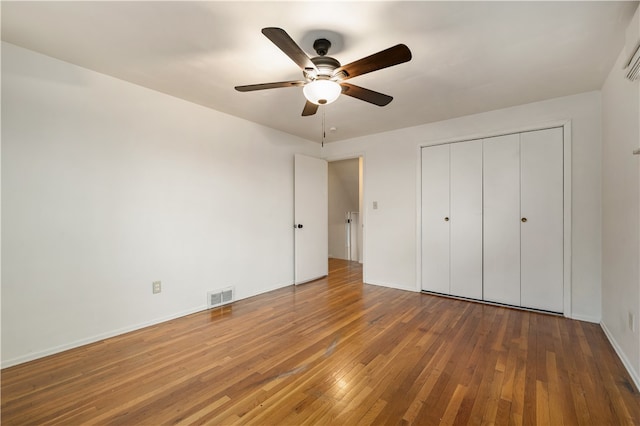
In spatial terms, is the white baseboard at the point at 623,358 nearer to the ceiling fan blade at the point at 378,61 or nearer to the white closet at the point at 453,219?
the white closet at the point at 453,219

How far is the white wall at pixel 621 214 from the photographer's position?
1891 millimetres

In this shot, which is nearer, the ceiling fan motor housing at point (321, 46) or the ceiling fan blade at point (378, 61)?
the ceiling fan blade at point (378, 61)

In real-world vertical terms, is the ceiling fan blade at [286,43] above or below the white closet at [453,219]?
above

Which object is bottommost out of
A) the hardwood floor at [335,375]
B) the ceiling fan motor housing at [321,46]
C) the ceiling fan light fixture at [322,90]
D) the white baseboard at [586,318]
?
the hardwood floor at [335,375]

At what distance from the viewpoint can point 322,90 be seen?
1883 mm

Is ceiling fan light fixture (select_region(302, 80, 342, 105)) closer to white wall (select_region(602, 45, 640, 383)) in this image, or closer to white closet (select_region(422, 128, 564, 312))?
white wall (select_region(602, 45, 640, 383))

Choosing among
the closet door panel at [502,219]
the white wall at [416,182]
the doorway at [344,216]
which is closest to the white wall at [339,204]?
the doorway at [344,216]

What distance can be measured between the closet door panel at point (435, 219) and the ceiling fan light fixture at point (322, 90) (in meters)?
2.42

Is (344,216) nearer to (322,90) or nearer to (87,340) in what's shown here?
(322,90)

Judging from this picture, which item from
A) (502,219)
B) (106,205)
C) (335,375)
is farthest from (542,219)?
(106,205)

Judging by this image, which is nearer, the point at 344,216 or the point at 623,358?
the point at 623,358

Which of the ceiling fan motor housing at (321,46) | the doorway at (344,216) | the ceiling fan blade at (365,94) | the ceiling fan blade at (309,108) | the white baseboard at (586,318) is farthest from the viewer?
the doorway at (344,216)

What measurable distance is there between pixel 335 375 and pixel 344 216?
16.7ft

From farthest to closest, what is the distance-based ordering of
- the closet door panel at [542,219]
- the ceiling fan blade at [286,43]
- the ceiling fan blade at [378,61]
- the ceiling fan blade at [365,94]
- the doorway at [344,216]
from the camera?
the doorway at [344,216] → the closet door panel at [542,219] → the ceiling fan blade at [365,94] → the ceiling fan blade at [378,61] → the ceiling fan blade at [286,43]
